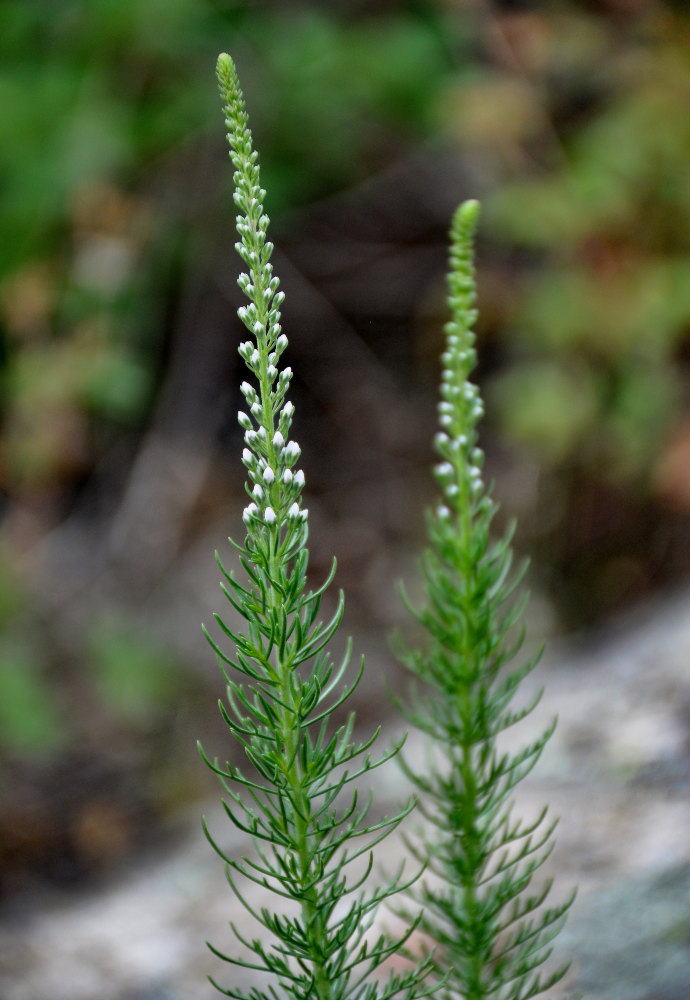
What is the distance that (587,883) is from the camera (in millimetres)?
1620

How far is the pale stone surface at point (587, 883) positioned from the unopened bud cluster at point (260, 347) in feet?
3.37

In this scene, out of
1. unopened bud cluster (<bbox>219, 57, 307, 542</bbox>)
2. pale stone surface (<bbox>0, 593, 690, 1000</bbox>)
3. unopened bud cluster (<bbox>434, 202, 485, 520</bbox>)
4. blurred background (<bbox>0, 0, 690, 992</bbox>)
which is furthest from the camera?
blurred background (<bbox>0, 0, 690, 992</bbox>)

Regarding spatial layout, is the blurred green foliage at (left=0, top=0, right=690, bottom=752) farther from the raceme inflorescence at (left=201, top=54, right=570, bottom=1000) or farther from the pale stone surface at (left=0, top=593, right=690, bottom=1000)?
the raceme inflorescence at (left=201, top=54, right=570, bottom=1000)

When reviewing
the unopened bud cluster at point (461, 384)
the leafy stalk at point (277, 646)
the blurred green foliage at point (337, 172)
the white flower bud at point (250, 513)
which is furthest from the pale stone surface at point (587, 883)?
Result: the blurred green foliage at point (337, 172)

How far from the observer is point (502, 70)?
4.11m

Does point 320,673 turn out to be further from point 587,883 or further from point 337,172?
point 337,172

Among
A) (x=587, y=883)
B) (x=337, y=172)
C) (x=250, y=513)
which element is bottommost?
(x=587, y=883)

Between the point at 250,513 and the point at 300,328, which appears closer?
the point at 250,513

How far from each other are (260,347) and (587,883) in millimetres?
1264

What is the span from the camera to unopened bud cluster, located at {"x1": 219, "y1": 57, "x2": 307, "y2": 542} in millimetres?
768

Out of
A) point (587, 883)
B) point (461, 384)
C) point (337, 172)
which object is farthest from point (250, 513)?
point (337, 172)

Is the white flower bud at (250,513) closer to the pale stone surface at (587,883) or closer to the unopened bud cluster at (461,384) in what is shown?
the unopened bud cluster at (461,384)

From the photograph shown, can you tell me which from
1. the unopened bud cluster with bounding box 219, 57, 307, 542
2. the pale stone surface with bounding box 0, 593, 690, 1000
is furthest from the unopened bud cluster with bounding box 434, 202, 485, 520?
the pale stone surface with bounding box 0, 593, 690, 1000

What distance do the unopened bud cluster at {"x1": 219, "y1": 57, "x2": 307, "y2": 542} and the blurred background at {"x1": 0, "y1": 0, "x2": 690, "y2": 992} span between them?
→ 8.55 ft
